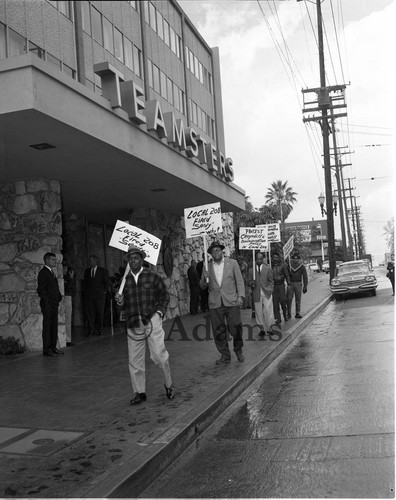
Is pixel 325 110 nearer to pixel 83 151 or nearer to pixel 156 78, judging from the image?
pixel 156 78

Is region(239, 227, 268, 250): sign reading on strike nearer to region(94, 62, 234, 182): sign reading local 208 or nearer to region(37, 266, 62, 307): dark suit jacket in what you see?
region(94, 62, 234, 182): sign reading local 208

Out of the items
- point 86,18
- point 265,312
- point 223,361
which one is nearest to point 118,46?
point 86,18

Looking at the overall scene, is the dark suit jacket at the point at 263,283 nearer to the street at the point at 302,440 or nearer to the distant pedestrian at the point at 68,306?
the street at the point at 302,440

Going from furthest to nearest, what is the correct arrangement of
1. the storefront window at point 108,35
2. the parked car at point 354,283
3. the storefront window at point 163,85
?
1. the parked car at point 354,283
2. the storefront window at point 163,85
3. the storefront window at point 108,35

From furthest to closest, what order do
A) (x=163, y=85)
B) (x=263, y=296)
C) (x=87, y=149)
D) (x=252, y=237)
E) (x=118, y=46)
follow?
1. (x=163, y=85)
2. (x=118, y=46)
3. (x=252, y=237)
4. (x=263, y=296)
5. (x=87, y=149)

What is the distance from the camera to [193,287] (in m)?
17.3

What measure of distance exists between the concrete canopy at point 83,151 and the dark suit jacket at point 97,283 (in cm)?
191

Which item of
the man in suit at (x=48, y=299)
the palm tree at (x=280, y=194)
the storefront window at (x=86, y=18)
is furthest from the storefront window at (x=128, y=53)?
the palm tree at (x=280, y=194)

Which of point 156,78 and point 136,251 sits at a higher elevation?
point 156,78

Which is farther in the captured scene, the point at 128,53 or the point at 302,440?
the point at 128,53

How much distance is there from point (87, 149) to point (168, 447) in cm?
566

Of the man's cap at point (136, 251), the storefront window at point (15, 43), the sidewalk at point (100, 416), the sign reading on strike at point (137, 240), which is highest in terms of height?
the storefront window at point (15, 43)

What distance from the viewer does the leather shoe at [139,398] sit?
6061 mm

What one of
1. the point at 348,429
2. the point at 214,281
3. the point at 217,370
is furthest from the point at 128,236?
the point at 348,429
